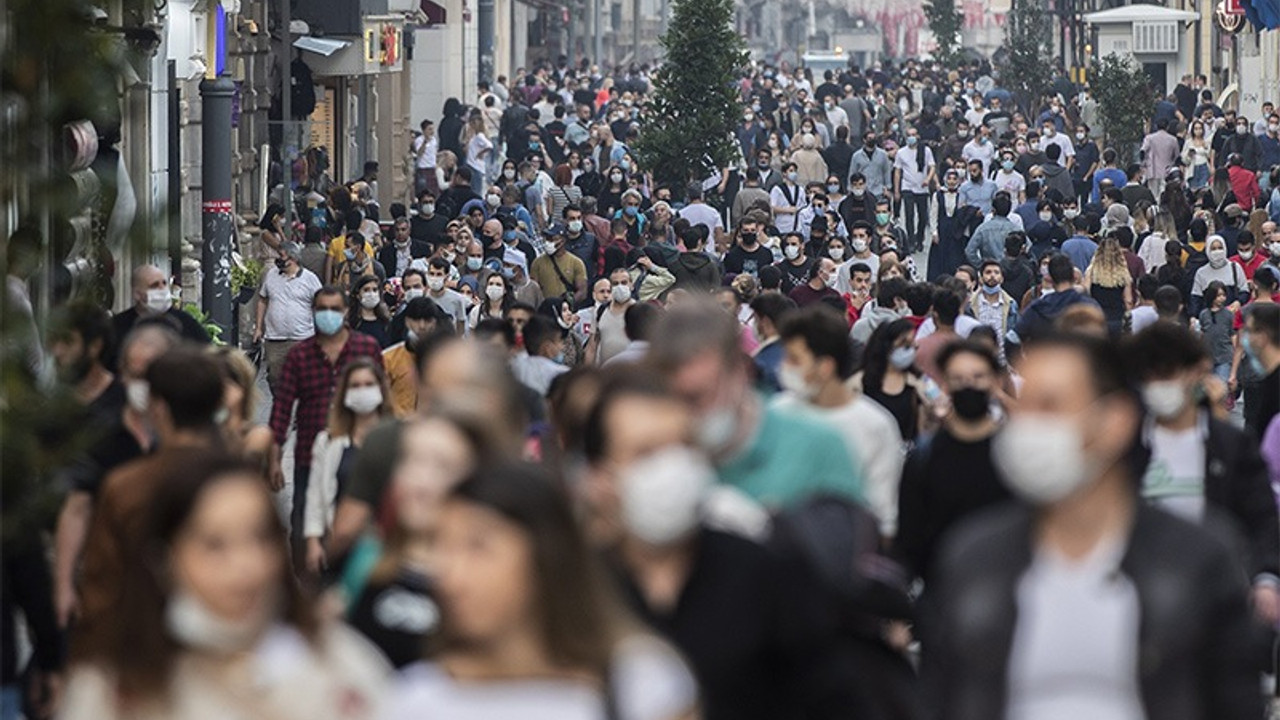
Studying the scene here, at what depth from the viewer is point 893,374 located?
39.7 feet

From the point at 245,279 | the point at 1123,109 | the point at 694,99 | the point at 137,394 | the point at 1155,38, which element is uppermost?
the point at 1155,38

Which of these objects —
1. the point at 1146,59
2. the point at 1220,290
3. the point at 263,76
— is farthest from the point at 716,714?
the point at 1146,59

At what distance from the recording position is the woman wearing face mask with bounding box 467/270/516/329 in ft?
Result: 63.5

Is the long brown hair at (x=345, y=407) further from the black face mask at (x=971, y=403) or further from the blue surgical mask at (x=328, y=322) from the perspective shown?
the blue surgical mask at (x=328, y=322)

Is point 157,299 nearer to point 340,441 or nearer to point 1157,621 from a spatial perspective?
point 340,441

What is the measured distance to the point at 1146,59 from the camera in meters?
57.0

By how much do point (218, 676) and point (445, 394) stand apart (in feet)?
6.67

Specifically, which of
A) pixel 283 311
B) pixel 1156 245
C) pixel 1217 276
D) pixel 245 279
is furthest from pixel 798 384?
pixel 245 279

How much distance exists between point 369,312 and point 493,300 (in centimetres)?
137

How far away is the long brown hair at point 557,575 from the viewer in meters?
4.48

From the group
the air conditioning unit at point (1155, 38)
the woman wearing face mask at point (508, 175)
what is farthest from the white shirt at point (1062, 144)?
the air conditioning unit at point (1155, 38)

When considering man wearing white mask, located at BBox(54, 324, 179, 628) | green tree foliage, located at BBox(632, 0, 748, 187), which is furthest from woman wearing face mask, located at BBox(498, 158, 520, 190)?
man wearing white mask, located at BBox(54, 324, 179, 628)

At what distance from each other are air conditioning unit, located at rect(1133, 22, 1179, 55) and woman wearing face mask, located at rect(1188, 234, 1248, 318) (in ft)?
117

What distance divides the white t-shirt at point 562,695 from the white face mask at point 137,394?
151 inches
